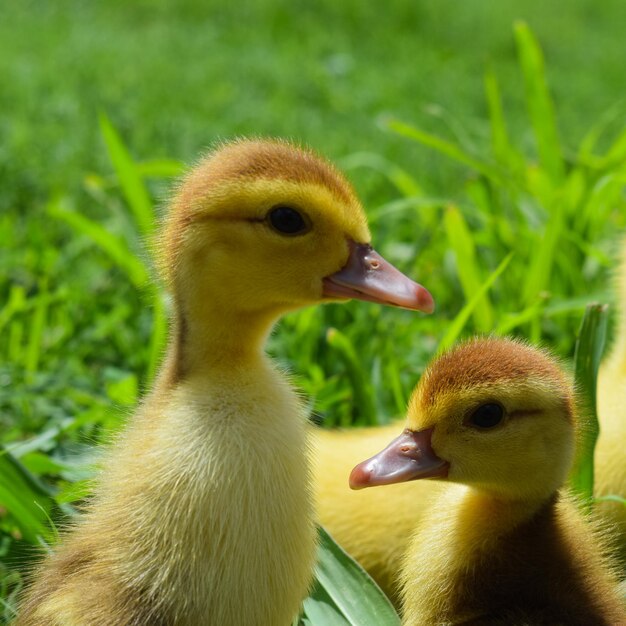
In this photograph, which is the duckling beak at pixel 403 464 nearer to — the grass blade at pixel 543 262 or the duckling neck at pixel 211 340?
the duckling neck at pixel 211 340

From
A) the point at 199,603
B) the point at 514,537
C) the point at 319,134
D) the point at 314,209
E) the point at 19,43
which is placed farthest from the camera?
the point at 19,43

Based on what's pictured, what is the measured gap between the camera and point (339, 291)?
1904 millimetres

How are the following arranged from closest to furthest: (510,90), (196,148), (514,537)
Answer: (514,537) < (196,148) < (510,90)

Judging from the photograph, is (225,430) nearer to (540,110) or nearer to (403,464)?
(403,464)

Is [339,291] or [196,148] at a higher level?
[196,148]

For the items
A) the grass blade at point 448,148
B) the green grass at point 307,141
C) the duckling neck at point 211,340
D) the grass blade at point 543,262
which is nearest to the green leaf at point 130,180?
the green grass at point 307,141

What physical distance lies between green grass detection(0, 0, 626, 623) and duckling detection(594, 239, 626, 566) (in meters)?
0.09

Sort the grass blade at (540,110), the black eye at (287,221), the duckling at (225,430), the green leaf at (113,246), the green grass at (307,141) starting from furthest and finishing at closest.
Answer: the grass blade at (540,110), the green leaf at (113,246), the green grass at (307,141), the black eye at (287,221), the duckling at (225,430)

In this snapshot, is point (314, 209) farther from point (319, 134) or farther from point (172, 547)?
point (319, 134)

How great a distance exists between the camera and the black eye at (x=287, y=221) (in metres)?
1.85

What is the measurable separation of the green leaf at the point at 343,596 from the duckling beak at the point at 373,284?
0.51 meters

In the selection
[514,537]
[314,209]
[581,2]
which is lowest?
[514,537]

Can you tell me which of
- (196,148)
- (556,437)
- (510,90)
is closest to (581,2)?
(510,90)

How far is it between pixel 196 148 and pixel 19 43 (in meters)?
1.89
